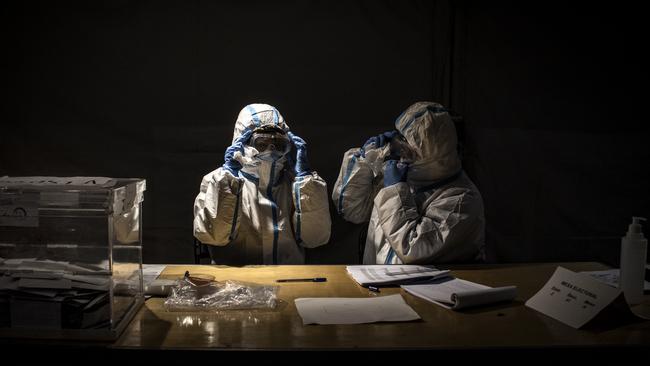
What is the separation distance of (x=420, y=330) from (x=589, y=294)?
484 mm

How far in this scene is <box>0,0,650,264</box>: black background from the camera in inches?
103

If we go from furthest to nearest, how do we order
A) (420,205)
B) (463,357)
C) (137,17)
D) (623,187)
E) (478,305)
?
1. (623,187)
2. (137,17)
3. (420,205)
4. (478,305)
5. (463,357)

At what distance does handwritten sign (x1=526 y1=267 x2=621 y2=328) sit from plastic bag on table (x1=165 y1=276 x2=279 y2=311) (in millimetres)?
770

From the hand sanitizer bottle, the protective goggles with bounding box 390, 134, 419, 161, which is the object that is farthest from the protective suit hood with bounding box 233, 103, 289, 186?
the hand sanitizer bottle

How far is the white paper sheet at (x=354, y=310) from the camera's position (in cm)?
132

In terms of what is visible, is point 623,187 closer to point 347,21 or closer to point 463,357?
point 347,21

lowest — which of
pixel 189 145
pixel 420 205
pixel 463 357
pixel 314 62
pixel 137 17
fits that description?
pixel 463 357

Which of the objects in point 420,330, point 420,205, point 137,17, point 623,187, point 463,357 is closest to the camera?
point 463,357

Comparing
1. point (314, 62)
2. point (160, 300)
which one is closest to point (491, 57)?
point (314, 62)

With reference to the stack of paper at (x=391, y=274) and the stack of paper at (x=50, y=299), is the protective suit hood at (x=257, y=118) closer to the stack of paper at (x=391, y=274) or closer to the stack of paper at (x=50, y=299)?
the stack of paper at (x=391, y=274)

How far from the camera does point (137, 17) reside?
8.48 feet

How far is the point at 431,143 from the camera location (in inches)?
84.7

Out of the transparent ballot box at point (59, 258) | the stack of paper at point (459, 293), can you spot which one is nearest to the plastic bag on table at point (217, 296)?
the transparent ballot box at point (59, 258)

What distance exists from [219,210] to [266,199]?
287 millimetres
